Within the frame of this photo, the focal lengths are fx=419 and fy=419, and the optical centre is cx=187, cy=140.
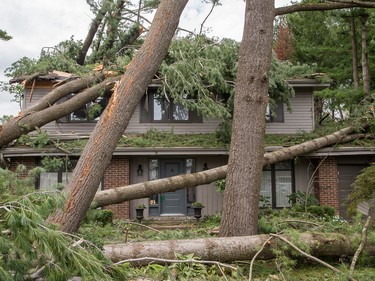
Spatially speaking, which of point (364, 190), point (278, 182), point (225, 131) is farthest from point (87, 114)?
point (364, 190)

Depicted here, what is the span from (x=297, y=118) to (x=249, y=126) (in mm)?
9349

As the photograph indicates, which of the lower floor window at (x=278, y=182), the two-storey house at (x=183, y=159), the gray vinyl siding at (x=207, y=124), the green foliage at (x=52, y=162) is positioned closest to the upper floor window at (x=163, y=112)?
the two-storey house at (x=183, y=159)

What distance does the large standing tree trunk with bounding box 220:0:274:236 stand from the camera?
22.8ft

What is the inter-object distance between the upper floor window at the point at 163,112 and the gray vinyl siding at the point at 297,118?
117 inches

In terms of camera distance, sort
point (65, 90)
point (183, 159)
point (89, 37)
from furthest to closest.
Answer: point (89, 37) < point (183, 159) < point (65, 90)

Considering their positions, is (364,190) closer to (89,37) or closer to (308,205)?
(308,205)

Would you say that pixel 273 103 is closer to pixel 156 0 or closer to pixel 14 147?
pixel 156 0

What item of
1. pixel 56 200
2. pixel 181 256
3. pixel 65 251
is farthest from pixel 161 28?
pixel 65 251

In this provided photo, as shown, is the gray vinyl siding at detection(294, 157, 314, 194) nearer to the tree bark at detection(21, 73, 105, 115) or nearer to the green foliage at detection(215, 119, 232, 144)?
the green foliage at detection(215, 119, 232, 144)

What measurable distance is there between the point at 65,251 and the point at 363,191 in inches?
240

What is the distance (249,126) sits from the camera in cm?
720

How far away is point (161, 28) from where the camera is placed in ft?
23.9

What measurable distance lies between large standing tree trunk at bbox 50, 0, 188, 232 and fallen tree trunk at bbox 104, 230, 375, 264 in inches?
32.5

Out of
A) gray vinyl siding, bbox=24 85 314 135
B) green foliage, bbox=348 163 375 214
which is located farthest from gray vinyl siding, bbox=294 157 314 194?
green foliage, bbox=348 163 375 214
